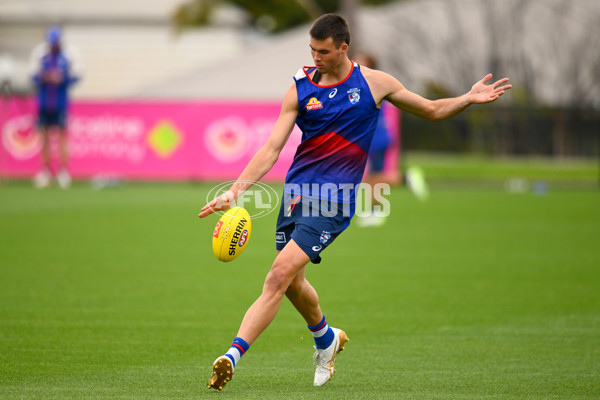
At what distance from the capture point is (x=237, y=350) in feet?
18.2

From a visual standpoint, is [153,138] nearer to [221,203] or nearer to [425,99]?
[425,99]

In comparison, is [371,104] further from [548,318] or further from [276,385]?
[548,318]

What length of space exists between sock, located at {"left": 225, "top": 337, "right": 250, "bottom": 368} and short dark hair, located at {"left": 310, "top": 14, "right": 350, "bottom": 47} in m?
2.00

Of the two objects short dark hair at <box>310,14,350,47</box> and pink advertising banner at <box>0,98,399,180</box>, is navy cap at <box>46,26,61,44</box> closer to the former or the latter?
pink advertising banner at <box>0,98,399,180</box>

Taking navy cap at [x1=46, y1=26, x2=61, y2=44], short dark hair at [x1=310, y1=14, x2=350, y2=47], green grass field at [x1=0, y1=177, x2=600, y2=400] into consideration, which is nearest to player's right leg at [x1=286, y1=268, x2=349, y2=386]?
green grass field at [x1=0, y1=177, x2=600, y2=400]

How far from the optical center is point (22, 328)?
7289mm

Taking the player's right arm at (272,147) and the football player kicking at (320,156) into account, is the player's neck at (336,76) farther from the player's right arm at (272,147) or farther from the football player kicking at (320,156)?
the player's right arm at (272,147)

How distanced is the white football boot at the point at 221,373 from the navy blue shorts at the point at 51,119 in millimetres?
16693

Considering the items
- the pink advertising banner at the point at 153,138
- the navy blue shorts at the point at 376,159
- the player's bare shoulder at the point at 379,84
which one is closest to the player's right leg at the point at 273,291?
the player's bare shoulder at the point at 379,84

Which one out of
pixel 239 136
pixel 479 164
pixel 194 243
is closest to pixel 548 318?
pixel 194 243

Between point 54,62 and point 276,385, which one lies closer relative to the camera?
point 276,385

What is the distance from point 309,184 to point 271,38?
48.1 m

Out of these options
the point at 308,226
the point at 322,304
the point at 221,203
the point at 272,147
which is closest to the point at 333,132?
the point at 272,147

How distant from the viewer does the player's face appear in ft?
18.7
